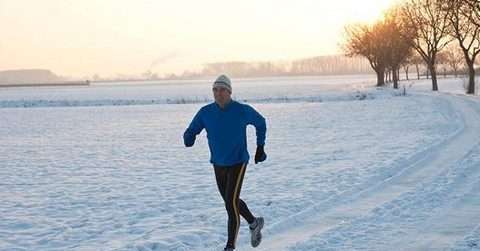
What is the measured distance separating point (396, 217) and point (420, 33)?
5202cm

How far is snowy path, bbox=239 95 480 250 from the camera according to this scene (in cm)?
662

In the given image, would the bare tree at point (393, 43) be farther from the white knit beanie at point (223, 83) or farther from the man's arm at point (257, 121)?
the white knit beanie at point (223, 83)

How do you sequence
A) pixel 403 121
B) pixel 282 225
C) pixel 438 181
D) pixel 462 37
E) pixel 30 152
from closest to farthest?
pixel 282 225 → pixel 438 181 → pixel 30 152 → pixel 403 121 → pixel 462 37

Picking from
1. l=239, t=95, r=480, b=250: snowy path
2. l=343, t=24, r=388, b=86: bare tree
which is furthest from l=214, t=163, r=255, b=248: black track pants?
l=343, t=24, r=388, b=86: bare tree

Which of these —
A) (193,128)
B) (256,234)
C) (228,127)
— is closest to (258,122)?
(228,127)

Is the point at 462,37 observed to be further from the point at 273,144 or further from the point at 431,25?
the point at 273,144

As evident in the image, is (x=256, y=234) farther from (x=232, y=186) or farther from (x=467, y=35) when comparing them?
(x=467, y=35)

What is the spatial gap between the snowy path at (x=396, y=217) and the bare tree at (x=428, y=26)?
4518 centimetres

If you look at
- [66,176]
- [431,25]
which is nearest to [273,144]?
[66,176]

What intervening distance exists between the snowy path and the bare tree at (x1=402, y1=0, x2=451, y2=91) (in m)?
45.2

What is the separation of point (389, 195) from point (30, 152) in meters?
12.2

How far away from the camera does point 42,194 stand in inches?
416

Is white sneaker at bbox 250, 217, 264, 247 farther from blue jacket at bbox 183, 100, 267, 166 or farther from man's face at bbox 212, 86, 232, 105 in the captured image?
man's face at bbox 212, 86, 232, 105

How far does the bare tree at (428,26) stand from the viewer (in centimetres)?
5377
